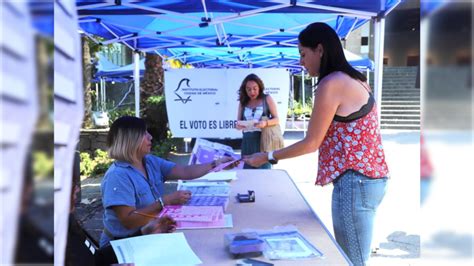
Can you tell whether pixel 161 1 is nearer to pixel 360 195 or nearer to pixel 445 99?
pixel 360 195

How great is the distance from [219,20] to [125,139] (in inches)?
92.8

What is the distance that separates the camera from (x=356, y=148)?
1887mm

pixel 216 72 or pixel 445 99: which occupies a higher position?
pixel 216 72

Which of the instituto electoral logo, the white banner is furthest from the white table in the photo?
the instituto electoral logo

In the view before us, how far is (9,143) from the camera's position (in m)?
0.57

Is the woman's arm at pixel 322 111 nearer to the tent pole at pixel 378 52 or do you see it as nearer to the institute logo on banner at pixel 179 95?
the tent pole at pixel 378 52

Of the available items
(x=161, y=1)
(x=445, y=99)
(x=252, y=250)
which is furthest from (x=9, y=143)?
(x=161, y=1)

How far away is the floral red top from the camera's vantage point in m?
1.89

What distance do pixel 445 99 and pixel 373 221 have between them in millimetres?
1330

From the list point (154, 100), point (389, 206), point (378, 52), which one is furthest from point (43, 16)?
point (154, 100)

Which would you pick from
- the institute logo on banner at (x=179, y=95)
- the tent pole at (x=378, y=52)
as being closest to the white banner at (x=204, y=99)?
the institute logo on banner at (x=179, y=95)

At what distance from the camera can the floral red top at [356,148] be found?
1.89 meters

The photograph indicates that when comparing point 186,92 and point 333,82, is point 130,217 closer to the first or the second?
point 333,82

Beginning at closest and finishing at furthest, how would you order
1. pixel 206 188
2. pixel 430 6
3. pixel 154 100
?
1. pixel 430 6
2. pixel 206 188
3. pixel 154 100
